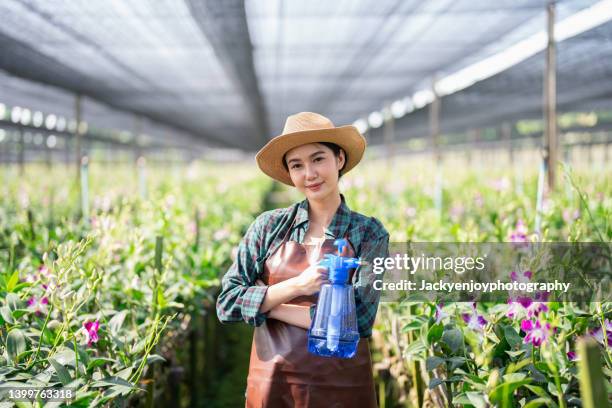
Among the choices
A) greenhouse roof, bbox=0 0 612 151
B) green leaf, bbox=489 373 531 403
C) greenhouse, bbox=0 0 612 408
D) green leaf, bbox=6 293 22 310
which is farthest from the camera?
greenhouse roof, bbox=0 0 612 151

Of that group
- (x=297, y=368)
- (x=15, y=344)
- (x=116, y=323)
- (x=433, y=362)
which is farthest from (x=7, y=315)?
(x=433, y=362)

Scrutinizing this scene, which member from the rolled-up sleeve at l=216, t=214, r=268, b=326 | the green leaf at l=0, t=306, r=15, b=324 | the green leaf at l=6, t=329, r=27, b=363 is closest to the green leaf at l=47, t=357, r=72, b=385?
the green leaf at l=6, t=329, r=27, b=363

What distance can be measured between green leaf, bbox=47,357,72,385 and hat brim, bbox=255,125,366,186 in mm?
665

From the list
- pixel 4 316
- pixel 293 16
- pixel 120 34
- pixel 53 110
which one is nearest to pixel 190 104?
pixel 53 110

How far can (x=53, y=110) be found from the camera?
9.78m

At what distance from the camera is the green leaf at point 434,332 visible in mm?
1577

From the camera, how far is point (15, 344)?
1.53m

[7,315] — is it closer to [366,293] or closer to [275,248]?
[275,248]

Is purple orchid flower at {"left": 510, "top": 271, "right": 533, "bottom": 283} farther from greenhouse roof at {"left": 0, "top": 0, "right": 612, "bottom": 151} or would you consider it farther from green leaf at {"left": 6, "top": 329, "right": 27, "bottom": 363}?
greenhouse roof at {"left": 0, "top": 0, "right": 612, "bottom": 151}

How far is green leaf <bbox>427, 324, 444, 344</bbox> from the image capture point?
1.58m

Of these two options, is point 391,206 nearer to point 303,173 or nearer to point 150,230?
point 150,230

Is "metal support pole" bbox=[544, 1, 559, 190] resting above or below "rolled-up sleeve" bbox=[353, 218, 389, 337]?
above

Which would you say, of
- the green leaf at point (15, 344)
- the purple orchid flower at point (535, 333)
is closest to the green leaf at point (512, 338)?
the purple orchid flower at point (535, 333)

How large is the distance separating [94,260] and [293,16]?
2013 millimetres
